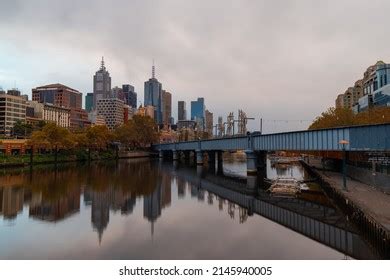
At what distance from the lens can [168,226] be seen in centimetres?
3005

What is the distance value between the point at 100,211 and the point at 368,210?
25.3 meters

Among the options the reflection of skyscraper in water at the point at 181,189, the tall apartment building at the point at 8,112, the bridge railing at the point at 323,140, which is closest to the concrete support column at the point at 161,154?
the tall apartment building at the point at 8,112

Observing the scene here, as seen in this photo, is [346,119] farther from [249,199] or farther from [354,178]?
[249,199]

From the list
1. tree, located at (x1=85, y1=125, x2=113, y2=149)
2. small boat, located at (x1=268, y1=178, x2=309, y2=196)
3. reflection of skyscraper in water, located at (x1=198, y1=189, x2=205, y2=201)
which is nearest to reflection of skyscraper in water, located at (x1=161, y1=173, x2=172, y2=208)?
reflection of skyscraper in water, located at (x1=198, y1=189, x2=205, y2=201)

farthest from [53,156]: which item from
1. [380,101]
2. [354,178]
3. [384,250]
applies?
[380,101]

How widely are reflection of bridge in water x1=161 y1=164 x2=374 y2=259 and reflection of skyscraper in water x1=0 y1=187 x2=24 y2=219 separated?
958 inches

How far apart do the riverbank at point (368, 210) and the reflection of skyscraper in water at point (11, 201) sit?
1211 inches

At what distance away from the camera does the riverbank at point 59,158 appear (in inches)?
3287

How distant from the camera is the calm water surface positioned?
74.3 feet

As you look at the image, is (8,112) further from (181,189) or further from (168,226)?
(168,226)

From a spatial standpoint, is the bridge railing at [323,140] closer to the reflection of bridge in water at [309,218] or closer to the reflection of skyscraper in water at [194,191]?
the reflection of bridge in water at [309,218]

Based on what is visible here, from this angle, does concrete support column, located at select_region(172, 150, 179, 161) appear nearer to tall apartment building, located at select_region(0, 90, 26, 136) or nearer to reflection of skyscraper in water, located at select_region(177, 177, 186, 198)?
tall apartment building, located at select_region(0, 90, 26, 136)

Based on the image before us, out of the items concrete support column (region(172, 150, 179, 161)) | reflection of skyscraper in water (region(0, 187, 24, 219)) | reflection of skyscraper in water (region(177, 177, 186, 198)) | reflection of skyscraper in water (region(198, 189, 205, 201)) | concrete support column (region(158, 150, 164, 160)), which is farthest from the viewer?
concrete support column (region(158, 150, 164, 160))

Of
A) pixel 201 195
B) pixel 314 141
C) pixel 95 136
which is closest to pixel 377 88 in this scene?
pixel 314 141
